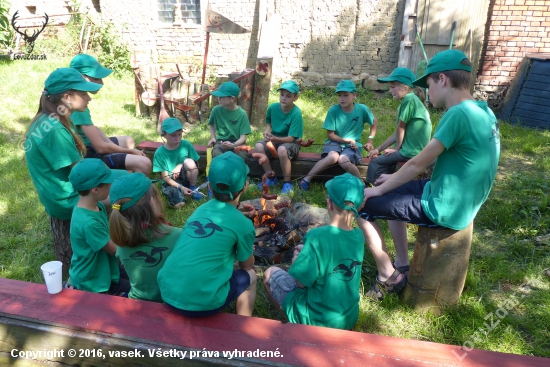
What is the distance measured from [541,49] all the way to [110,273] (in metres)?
8.33

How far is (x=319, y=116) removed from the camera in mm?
7797

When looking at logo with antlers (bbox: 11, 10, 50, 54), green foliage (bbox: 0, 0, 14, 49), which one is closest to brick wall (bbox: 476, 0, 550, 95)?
logo with antlers (bbox: 11, 10, 50, 54)

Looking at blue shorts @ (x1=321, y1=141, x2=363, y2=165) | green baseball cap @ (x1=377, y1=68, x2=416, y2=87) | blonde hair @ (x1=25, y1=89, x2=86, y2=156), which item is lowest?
blue shorts @ (x1=321, y1=141, x2=363, y2=165)

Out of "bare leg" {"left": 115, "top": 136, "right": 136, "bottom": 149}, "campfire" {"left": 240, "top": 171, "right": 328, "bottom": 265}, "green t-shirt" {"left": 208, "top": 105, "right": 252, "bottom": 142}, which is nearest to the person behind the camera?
"campfire" {"left": 240, "top": 171, "right": 328, "bottom": 265}

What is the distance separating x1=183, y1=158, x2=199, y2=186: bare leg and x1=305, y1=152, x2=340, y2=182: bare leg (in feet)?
4.29

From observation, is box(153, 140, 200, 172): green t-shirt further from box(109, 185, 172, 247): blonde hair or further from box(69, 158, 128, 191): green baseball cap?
box(109, 185, 172, 247): blonde hair

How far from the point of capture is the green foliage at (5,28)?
9.77m

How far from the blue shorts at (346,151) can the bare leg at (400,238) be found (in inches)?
69.6

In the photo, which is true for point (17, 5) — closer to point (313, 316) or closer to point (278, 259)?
point (278, 259)

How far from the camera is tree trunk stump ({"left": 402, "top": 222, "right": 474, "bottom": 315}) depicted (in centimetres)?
277

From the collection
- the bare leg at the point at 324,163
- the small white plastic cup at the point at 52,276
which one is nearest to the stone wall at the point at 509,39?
the bare leg at the point at 324,163

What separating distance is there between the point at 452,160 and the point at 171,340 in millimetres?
1917

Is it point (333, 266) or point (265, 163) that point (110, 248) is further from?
point (265, 163)

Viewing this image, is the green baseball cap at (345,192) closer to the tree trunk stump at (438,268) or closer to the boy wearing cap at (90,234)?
the tree trunk stump at (438,268)
